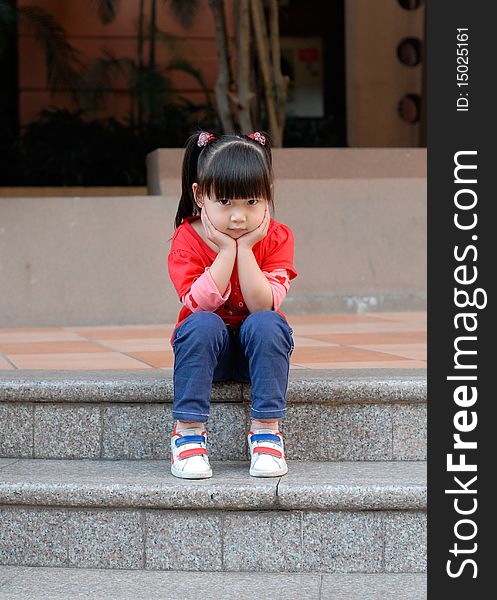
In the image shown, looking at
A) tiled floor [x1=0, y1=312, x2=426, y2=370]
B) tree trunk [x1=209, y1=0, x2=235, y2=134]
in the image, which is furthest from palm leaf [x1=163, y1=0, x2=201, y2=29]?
tiled floor [x1=0, y1=312, x2=426, y2=370]

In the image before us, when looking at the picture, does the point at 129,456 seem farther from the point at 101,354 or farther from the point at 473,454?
the point at 473,454

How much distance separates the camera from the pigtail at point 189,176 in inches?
90.4

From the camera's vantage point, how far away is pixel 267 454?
2080 millimetres

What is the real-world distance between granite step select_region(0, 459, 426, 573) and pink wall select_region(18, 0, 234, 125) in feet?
21.8

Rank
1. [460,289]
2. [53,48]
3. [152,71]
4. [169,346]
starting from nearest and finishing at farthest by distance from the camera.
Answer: [460,289] < [169,346] < [53,48] < [152,71]

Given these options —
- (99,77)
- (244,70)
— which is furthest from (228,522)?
(99,77)

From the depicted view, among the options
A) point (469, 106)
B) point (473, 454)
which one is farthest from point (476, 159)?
point (473, 454)

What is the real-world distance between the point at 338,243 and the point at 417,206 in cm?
47

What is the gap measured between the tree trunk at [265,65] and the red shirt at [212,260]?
309cm

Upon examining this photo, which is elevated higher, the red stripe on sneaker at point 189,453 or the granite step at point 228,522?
the red stripe on sneaker at point 189,453

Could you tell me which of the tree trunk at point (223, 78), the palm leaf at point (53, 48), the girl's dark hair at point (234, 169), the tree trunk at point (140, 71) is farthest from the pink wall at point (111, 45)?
the girl's dark hair at point (234, 169)

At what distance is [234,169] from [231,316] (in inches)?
14.6

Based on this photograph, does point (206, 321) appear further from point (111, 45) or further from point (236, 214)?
point (111, 45)

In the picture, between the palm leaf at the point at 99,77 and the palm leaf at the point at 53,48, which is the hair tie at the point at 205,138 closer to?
the palm leaf at the point at 53,48
